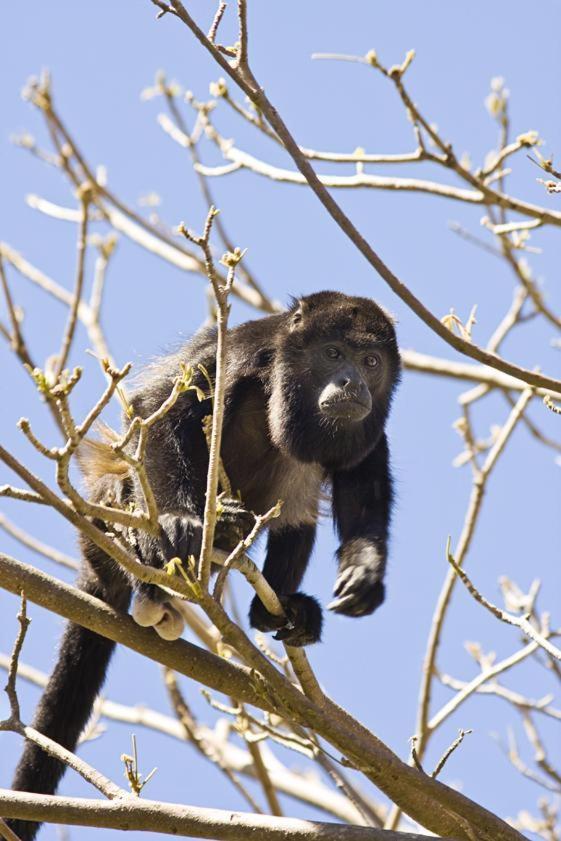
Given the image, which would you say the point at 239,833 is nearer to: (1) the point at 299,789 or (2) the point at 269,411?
(2) the point at 269,411

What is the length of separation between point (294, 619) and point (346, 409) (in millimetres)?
901

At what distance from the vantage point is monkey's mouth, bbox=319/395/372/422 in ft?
16.6

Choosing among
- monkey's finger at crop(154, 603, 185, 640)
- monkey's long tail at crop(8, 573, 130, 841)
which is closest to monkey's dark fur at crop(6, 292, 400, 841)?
monkey's long tail at crop(8, 573, 130, 841)

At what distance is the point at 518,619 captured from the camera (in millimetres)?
3832

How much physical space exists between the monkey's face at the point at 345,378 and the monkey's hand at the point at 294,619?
0.80 m

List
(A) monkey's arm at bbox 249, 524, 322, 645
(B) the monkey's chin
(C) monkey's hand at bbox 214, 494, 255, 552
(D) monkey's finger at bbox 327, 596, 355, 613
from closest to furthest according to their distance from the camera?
(C) monkey's hand at bbox 214, 494, 255, 552, (D) monkey's finger at bbox 327, 596, 355, 613, (A) monkey's arm at bbox 249, 524, 322, 645, (B) the monkey's chin

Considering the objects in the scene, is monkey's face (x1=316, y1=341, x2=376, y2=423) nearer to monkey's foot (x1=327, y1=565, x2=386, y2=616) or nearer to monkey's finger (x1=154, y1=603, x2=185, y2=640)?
monkey's foot (x1=327, y1=565, x2=386, y2=616)

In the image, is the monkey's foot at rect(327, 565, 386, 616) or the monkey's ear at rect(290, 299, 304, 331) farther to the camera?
the monkey's ear at rect(290, 299, 304, 331)

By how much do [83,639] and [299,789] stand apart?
332cm

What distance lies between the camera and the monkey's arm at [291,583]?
4.90 meters

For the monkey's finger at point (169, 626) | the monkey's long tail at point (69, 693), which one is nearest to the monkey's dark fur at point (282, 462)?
the monkey's long tail at point (69, 693)

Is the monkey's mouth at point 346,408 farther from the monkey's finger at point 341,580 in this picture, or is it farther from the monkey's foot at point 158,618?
the monkey's foot at point 158,618

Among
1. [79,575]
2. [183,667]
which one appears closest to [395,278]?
[183,667]

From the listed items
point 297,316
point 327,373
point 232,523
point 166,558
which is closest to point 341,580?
point 232,523
